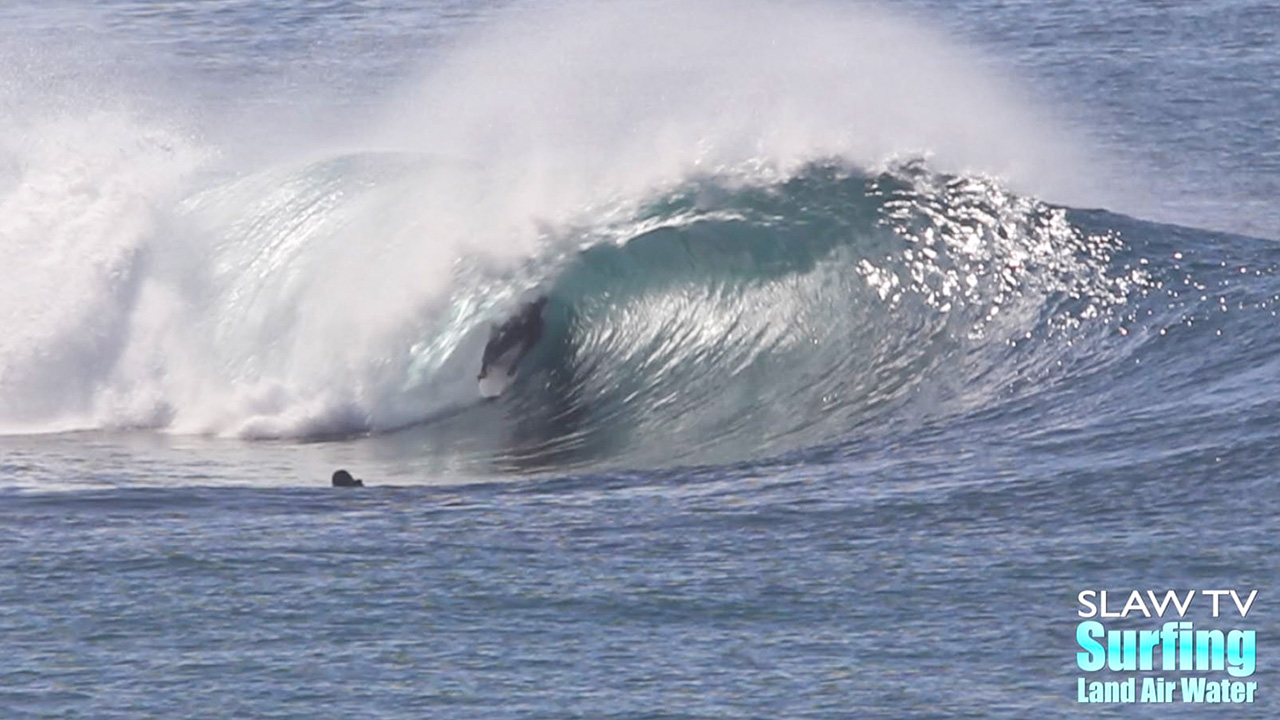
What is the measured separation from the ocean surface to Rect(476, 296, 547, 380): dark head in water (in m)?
0.16

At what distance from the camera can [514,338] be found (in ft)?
70.6

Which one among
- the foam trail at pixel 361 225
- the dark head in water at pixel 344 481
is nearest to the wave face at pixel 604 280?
the foam trail at pixel 361 225

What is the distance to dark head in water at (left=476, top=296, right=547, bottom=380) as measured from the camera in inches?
836

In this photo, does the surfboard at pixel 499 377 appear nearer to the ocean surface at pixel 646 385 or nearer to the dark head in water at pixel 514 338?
the dark head in water at pixel 514 338

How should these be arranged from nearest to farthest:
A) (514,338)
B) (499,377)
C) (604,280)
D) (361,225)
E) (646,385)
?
1. (646,385)
2. (499,377)
3. (514,338)
4. (604,280)
5. (361,225)

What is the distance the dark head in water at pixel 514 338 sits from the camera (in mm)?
21234

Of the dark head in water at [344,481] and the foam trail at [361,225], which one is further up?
the foam trail at [361,225]

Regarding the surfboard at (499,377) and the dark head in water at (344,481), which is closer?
the dark head in water at (344,481)

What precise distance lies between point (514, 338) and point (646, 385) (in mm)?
1590

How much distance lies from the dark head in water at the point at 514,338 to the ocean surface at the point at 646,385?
0.16m

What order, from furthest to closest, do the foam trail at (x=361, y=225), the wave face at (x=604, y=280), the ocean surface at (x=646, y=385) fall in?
the foam trail at (x=361, y=225) → the wave face at (x=604, y=280) → the ocean surface at (x=646, y=385)

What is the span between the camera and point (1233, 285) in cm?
2098

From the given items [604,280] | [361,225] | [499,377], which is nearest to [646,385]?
[499,377]

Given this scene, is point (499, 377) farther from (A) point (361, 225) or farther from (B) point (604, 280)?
(A) point (361, 225)
